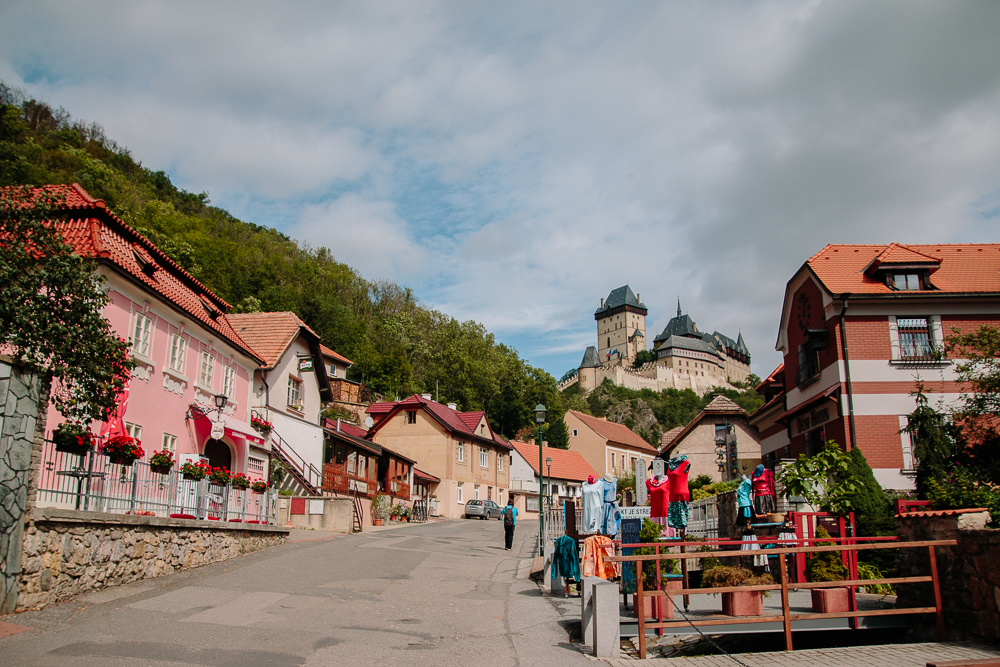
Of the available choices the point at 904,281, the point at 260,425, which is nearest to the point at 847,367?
the point at 904,281

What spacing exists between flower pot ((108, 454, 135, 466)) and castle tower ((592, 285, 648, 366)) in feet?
535

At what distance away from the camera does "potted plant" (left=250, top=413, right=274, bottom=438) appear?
2472 centimetres

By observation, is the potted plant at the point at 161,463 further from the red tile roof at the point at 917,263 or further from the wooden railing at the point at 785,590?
the red tile roof at the point at 917,263

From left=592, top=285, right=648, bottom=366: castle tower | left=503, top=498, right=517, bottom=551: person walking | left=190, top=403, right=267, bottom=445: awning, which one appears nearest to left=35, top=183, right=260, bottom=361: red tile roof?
left=190, top=403, right=267, bottom=445: awning

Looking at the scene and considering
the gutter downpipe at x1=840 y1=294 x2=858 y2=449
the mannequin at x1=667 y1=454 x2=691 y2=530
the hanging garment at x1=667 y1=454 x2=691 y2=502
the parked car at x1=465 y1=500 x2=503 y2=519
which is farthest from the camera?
the parked car at x1=465 y1=500 x2=503 y2=519

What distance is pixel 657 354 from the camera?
551 feet

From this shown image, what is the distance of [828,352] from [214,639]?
2001cm

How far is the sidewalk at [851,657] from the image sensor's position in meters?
8.12

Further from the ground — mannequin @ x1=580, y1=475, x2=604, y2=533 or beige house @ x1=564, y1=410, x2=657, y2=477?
beige house @ x1=564, y1=410, x2=657, y2=477

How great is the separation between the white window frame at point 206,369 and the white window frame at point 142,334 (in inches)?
117

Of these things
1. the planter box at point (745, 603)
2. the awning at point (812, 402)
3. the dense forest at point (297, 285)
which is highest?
the dense forest at point (297, 285)

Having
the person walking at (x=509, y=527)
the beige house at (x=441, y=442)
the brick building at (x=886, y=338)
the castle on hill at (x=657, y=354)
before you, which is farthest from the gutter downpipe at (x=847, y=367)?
the castle on hill at (x=657, y=354)

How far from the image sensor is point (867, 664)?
8039mm

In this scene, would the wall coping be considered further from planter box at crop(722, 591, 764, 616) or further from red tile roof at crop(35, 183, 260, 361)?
planter box at crop(722, 591, 764, 616)
